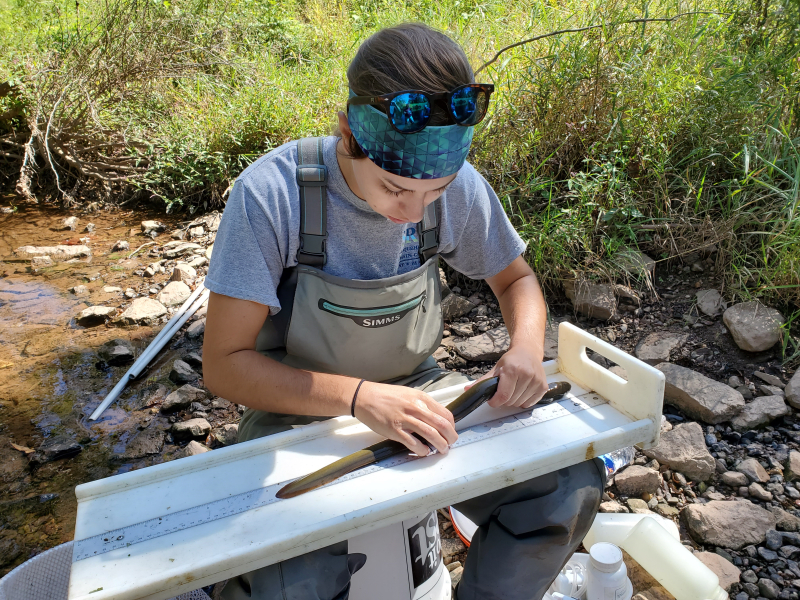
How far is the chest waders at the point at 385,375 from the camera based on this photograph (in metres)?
1.53

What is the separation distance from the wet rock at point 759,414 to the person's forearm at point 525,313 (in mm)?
1233

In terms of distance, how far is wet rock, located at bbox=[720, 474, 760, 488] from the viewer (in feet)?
8.20

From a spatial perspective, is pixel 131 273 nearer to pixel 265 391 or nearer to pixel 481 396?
pixel 265 391

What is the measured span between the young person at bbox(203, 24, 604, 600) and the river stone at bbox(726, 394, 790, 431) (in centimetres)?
127

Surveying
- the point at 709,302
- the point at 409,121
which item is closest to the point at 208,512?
the point at 409,121

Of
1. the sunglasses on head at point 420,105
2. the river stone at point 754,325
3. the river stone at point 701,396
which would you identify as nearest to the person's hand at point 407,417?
the sunglasses on head at point 420,105

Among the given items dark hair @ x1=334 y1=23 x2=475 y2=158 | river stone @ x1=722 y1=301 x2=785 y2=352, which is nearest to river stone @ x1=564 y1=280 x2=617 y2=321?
river stone @ x1=722 y1=301 x2=785 y2=352

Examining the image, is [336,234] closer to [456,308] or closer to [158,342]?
[456,308]

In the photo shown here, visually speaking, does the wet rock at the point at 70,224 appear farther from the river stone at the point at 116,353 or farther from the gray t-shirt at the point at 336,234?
the gray t-shirt at the point at 336,234

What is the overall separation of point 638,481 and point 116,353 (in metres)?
2.79

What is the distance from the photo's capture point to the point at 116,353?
11.7ft

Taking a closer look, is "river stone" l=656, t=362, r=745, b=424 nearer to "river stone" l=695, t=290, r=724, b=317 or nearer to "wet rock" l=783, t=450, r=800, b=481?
"wet rock" l=783, t=450, r=800, b=481

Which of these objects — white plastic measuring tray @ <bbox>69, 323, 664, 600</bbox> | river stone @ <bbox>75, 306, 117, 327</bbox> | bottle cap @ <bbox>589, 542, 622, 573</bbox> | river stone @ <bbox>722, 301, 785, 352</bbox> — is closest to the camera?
white plastic measuring tray @ <bbox>69, 323, 664, 600</bbox>

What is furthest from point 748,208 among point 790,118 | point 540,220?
point 540,220
